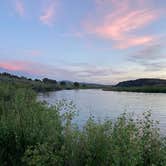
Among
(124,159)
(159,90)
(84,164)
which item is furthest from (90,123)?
(159,90)

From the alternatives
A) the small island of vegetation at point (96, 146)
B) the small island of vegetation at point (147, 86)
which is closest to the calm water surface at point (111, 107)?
the small island of vegetation at point (96, 146)

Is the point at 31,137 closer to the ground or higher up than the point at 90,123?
closer to the ground

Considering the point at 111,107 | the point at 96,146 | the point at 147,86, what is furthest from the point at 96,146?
the point at 147,86

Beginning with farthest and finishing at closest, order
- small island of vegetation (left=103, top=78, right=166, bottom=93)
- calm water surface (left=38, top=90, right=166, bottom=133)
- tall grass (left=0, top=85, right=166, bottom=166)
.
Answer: small island of vegetation (left=103, top=78, right=166, bottom=93)
calm water surface (left=38, top=90, right=166, bottom=133)
tall grass (left=0, top=85, right=166, bottom=166)

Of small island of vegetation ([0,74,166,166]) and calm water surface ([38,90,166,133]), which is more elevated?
small island of vegetation ([0,74,166,166])

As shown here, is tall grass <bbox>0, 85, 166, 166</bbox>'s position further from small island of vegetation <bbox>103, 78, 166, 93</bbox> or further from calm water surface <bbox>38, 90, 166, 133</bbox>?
small island of vegetation <bbox>103, 78, 166, 93</bbox>

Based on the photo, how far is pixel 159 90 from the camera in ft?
319

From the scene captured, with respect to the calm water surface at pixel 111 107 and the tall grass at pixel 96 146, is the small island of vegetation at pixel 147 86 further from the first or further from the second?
the tall grass at pixel 96 146

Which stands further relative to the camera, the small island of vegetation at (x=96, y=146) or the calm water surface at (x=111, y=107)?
the calm water surface at (x=111, y=107)

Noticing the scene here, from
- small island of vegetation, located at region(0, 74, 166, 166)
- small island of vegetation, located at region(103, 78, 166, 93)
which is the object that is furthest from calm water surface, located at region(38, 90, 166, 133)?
small island of vegetation, located at region(103, 78, 166, 93)

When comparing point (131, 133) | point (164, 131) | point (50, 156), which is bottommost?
point (164, 131)

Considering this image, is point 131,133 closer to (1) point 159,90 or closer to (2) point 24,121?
(2) point 24,121

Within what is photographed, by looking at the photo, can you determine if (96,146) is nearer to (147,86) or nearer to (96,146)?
(96,146)

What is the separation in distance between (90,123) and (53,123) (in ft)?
4.94
